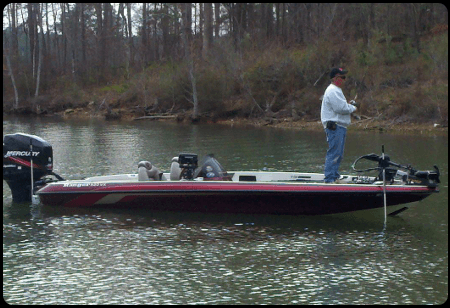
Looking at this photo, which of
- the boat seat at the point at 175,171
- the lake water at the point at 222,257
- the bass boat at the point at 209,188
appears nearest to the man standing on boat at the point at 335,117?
the bass boat at the point at 209,188

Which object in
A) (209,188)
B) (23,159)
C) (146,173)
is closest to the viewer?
(209,188)

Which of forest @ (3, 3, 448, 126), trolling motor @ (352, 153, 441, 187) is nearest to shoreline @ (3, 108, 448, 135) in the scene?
forest @ (3, 3, 448, 126)

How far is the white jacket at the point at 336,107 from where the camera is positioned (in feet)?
31.0

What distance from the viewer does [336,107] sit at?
9461 millimetres

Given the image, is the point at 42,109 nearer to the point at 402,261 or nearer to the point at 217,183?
the point at 217,183

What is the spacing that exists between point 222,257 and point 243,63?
89.9 feet

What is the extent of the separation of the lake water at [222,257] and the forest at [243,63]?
17.1m

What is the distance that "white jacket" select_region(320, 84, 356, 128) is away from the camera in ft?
31.0

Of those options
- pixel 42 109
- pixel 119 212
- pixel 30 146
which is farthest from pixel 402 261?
pixel 42 109

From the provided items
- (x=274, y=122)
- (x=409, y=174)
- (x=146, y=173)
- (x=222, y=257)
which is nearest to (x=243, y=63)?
(x=274, y=122)

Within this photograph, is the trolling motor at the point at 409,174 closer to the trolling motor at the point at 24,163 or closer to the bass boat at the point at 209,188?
the bass boat at the point at 209,188

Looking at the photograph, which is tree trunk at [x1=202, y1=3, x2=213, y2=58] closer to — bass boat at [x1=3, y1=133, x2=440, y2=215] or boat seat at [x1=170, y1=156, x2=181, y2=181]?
bass boat at [x1=3, y1=133, x2=440, y2=215]

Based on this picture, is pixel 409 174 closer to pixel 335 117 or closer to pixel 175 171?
pixel 335 117

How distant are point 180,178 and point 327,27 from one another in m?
28.3
